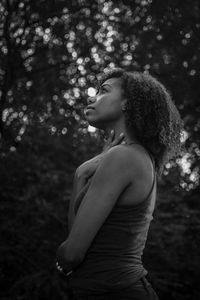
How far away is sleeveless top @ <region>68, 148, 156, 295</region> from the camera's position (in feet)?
4.45

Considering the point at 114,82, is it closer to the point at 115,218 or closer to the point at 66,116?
the point at 115,218

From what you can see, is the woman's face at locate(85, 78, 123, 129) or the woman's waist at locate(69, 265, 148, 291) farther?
the woman's face at locate(85, 78, 123, 129)

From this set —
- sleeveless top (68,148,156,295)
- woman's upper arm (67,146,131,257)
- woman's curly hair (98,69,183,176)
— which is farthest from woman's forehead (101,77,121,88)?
sleeveless top (68,148,156,295)

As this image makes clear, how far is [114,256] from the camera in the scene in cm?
138

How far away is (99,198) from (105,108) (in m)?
0.40

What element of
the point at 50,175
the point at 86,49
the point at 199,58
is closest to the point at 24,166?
the point at 50,175

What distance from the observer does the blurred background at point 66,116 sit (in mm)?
5070

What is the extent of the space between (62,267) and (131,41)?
15.5 feet

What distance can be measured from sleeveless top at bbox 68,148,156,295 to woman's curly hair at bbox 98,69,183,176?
A: 0.81 feet

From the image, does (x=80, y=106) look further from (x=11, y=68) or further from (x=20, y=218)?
(x=20, y=218)

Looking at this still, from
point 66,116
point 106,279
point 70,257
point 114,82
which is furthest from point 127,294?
point 66,116

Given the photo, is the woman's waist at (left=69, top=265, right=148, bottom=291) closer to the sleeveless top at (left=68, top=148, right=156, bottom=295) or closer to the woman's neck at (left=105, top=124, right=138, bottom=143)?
the sleeveless top at (left=68, top=148, right=156, bottom=295)

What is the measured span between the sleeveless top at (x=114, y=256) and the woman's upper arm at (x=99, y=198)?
42 millimetres

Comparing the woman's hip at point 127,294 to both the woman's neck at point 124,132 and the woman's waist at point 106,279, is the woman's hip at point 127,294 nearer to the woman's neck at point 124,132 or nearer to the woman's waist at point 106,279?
the woman's waist at point 106,279
